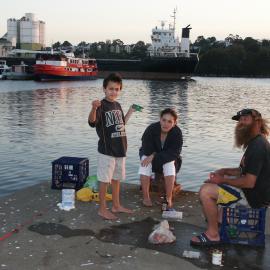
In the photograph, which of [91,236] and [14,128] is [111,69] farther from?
[91,236]

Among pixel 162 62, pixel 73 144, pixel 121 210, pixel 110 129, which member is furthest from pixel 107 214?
pixel 162 62

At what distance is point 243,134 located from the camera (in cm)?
470

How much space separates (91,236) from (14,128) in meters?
12.0

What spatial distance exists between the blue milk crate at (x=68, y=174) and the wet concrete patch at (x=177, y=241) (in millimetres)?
1562

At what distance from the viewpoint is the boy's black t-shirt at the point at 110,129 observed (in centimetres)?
555

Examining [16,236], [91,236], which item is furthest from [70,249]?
[16,236]

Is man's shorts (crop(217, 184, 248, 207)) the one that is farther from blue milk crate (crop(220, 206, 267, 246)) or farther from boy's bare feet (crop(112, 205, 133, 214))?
boy's bare feet (crop(112, 205, 133, 214))

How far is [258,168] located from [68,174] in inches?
128

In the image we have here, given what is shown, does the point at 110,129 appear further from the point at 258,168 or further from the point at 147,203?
the point at 258,168

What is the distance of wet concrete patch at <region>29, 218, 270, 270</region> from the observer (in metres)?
4.38

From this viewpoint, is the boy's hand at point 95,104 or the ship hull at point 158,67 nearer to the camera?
the boy's hand at point 95,104

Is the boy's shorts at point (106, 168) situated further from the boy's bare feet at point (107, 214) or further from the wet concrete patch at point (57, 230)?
the wet concrete patch at point (57, 230)

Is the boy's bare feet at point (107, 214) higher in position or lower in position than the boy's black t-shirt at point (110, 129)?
lower

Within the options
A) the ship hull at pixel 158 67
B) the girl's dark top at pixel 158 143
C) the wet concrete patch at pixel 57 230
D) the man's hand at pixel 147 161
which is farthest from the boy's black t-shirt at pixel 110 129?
the ship hull at pixel 158 67
